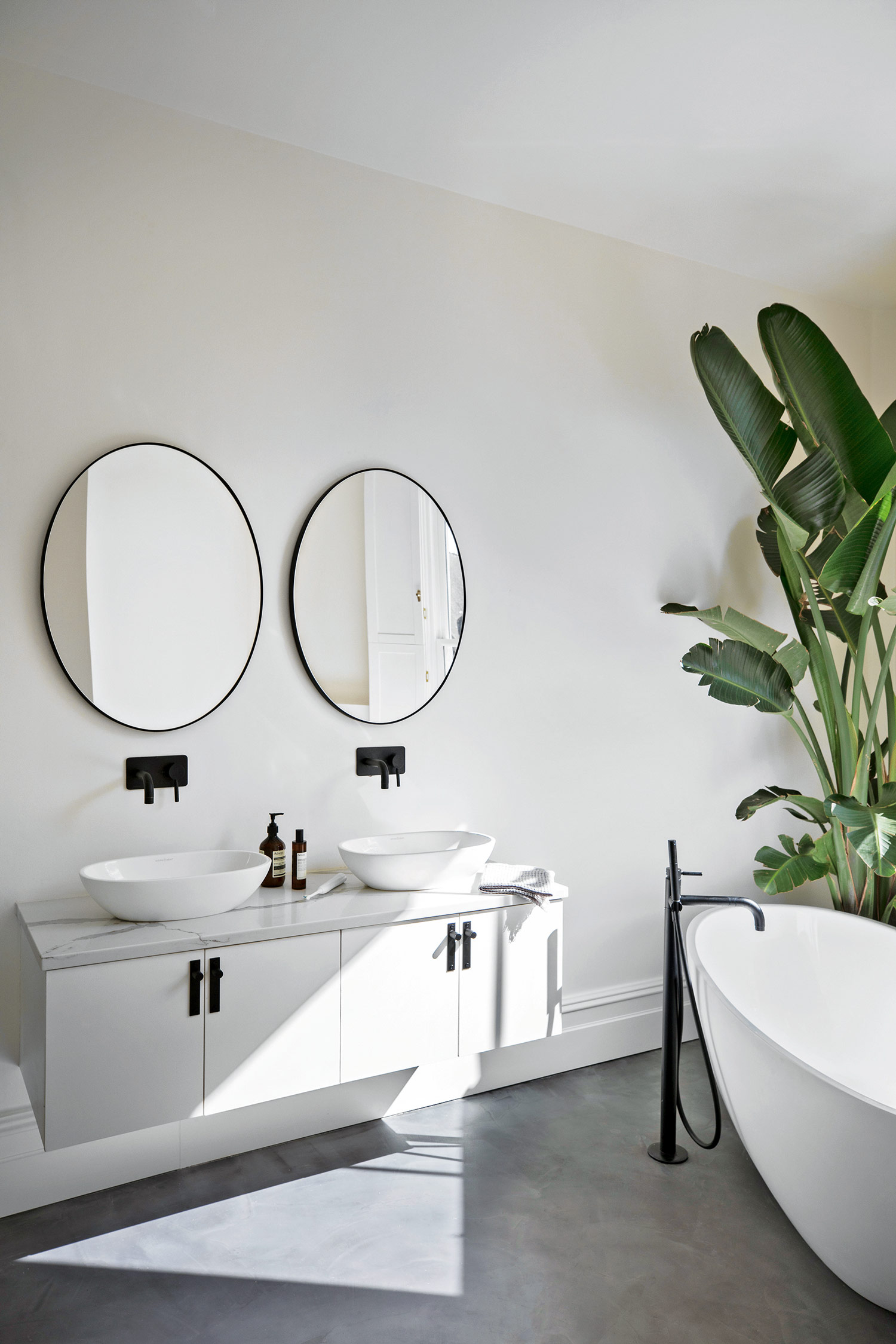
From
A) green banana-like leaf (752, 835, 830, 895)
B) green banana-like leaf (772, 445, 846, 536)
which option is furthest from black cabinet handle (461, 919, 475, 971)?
green banana-like leaf (772, 445, 846, 536)

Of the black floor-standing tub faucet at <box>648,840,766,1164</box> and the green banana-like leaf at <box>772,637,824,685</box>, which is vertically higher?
the green banana-like leaf at <box>772,637,824,685</box>

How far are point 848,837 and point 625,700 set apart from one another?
2.98 feet

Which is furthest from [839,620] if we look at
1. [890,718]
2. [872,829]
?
[872,829]

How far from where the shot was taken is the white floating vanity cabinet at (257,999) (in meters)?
1.84

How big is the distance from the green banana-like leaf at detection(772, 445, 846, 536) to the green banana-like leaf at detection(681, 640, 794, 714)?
46 centimetres

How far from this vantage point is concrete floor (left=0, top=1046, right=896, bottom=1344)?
179 cm

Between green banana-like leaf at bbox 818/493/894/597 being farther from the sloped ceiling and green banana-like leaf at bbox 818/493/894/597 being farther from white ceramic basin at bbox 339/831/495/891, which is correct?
white ceramic basin at bbox 339/831/495/891

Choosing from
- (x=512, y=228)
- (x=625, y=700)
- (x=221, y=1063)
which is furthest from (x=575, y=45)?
(x=221, y=1063)

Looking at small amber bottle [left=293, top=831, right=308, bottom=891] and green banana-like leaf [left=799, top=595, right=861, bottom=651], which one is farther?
green banana-like leaf [left=799, top=595, right=861, bottom=651]

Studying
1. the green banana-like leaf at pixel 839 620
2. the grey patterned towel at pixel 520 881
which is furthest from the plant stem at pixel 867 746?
the grey patterned towel at pixel 520 881

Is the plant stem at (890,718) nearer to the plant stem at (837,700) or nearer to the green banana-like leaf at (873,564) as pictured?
the plant stem at (837,700)

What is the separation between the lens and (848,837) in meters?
2.63

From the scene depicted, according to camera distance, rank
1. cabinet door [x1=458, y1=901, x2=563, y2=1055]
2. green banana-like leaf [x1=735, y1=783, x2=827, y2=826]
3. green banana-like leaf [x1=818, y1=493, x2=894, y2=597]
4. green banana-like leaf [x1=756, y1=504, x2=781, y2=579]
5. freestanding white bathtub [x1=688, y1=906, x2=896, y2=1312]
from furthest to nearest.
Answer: green banana-like leaf [x1=756, y1=504, x2=781, y2=579]
green banana-like leaf [x1=735, y1=783, x2=827, y2=826]
green banana-like leaf [x1=818, y1=493, x2=894, y2=597]
cabinet door [x1=458, y1=901, x2=563, y2=1055]
freestanding white bathtub [x1=688, y1=906, x2=896, y2=1312]

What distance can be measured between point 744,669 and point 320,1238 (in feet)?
6.99
